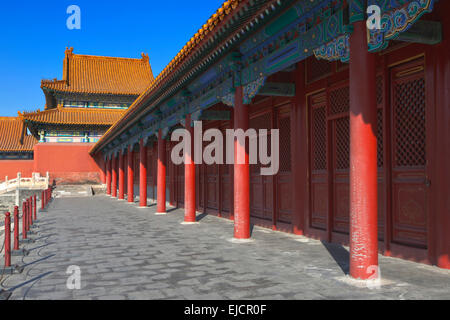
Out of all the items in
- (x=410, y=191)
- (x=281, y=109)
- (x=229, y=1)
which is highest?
(x=229, y=1)

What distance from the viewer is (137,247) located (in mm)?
6789

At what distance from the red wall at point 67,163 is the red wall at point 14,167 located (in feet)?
16.2

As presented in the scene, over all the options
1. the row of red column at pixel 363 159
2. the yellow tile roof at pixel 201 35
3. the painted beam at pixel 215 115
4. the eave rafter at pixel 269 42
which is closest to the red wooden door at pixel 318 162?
the eave rafter at pixel 269 42

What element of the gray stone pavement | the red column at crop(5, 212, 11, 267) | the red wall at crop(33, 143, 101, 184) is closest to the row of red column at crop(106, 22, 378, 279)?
the gray stone pavement

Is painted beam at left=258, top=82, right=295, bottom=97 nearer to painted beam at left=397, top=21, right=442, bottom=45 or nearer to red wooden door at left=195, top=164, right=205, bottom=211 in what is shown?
painted beam at left=397, top=21, right=442, bottom=45

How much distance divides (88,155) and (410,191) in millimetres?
31283

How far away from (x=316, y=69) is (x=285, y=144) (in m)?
1.73

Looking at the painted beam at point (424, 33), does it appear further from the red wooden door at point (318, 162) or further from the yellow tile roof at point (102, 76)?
the yellow tile roof at point (102, 76)

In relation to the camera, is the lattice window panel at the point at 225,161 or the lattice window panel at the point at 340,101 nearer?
the lattice window panel at the point at 340,101

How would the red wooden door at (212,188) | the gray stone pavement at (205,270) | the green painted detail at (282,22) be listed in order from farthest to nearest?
the red wooden door at (212,188) < the green painted detail at (282,22) < the gray stone pavement at (205,270)

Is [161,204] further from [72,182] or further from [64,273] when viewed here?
[72,182]

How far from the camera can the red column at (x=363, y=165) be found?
4211mm

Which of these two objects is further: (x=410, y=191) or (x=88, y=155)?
(x=88, y=155)
